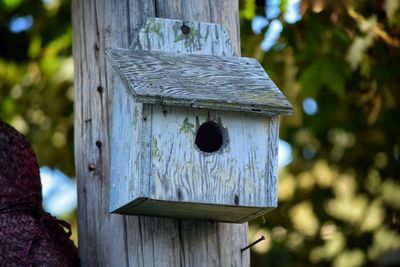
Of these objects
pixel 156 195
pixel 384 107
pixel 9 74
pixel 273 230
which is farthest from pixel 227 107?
pixel 9 74

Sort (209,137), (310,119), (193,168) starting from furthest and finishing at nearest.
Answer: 1. (310,119)
2. (209,137)
3. (193,168)

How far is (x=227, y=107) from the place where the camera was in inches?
143

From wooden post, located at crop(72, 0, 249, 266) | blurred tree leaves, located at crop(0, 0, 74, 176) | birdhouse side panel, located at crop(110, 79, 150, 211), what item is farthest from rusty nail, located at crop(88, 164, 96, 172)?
blurred tree leaves, located at crop(0, 0, 74, 176)

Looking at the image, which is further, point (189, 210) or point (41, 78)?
point (41, 78)

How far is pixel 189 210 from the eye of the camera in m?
3.67

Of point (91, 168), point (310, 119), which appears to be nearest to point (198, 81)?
point (91, 168)

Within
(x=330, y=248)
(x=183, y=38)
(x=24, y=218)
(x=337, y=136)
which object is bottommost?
(x=330, y=248)

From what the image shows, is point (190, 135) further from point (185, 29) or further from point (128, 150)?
point (185, 29)

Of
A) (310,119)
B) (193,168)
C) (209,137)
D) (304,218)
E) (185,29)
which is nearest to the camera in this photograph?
(193,168)

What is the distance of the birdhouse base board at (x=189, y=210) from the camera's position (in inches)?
141

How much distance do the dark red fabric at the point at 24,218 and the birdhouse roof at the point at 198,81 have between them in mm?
590

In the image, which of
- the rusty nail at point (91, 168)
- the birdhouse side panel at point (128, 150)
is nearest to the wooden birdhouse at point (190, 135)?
the birdhouse side panel at point (128, 150)

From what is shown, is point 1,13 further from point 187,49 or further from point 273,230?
point 187,49

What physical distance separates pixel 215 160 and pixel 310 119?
3.29 metres
